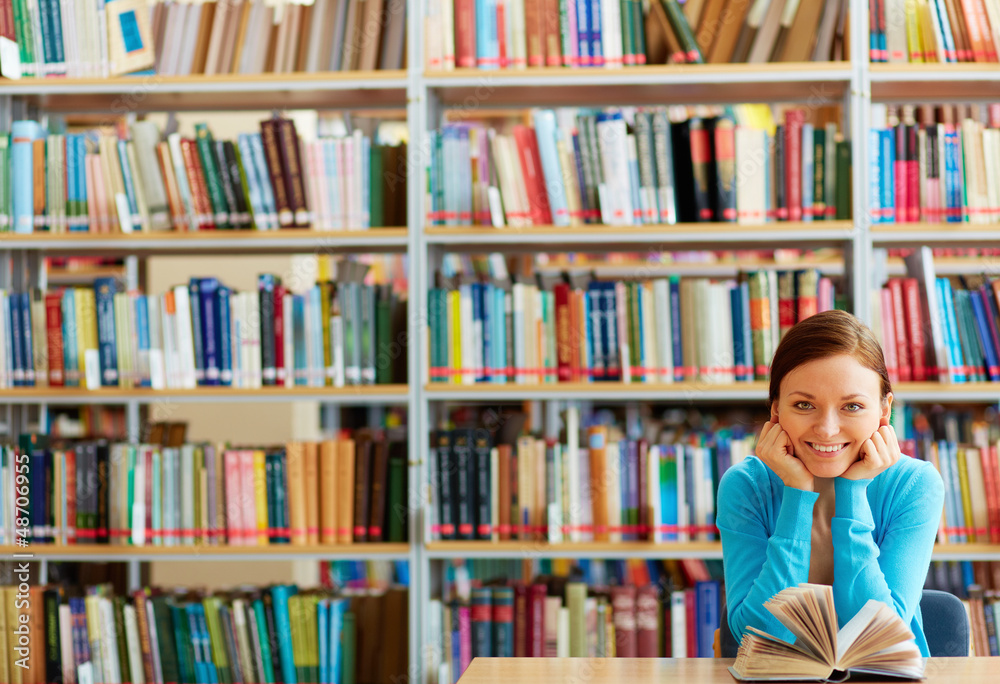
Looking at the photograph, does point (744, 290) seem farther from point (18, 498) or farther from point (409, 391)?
point (18, 498)

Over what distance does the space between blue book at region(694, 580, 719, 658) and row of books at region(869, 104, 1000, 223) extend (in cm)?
105

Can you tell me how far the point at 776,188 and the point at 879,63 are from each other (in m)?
0.41

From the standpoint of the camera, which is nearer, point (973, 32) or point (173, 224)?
point (973, 32)

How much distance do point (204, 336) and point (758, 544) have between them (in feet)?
5.15

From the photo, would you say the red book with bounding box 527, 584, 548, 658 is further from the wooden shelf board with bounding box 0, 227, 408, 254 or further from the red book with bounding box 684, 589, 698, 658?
the wooden shelf board with bounding box 0, 227, 408, 254

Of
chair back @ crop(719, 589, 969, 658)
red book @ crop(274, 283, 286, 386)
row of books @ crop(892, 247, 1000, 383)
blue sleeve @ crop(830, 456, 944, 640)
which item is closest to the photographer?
blue sleeve @ crop(830, 456, 944, 640)

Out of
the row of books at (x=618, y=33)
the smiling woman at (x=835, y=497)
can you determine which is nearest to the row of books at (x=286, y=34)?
the row of books at (x=618, y=33)

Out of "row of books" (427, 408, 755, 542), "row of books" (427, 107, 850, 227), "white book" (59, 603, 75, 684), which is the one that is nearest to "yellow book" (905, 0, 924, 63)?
"row of books" (427, 107, 850, 227)

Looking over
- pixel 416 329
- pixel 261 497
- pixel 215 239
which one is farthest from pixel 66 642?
pixel 416 329

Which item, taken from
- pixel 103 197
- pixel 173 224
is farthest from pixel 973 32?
pixel 103 197

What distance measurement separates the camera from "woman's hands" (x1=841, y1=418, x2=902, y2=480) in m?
1.21

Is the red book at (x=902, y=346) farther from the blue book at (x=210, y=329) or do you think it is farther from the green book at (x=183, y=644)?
the green book at (x=183, y=644)

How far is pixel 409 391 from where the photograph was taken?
2268 mm

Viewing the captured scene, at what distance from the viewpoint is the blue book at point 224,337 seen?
2285 millimetres
